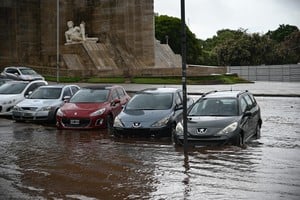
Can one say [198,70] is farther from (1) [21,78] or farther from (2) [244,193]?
(2) [244,193]

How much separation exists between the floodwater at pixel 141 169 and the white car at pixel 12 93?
17.9 ft

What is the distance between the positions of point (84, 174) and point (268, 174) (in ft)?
10.6

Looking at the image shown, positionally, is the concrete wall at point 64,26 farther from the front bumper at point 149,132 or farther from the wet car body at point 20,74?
the front bumper at point 149,132

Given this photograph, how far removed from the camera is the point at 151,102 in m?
15.5

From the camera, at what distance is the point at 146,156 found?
1122cm

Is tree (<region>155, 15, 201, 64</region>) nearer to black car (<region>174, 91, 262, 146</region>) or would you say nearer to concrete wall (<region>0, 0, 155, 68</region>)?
concrete wall (<region>0, 0, 155, 68</region>)

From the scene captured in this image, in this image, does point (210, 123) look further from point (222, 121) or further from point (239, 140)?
point (239, 140)

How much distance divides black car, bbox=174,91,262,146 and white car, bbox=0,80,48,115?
9.11 meters

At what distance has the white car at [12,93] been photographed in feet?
66.0

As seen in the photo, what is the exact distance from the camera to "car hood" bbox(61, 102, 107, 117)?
16203mm

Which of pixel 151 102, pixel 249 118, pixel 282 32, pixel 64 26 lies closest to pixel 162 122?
pixel 151 102

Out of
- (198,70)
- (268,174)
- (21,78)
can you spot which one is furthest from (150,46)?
(268,174)

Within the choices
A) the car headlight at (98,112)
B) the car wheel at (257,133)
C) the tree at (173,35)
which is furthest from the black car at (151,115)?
the tree at (173,35)

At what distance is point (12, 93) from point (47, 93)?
2.40m
